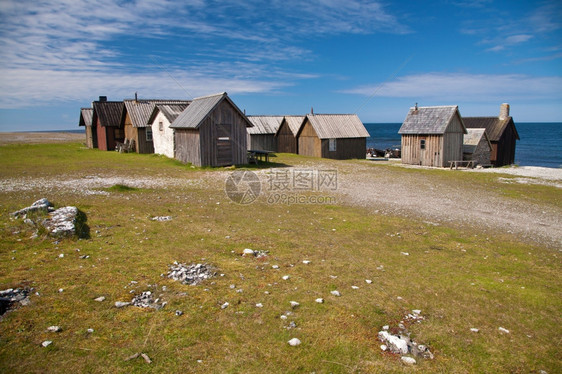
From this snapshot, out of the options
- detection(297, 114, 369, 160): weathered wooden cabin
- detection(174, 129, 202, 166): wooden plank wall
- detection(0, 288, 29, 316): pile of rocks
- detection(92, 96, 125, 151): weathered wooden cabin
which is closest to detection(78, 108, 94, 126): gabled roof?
detection(92, 96, 125, 151): weathered wooden cabin

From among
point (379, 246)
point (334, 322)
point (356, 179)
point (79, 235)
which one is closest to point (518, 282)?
point (379, 246)

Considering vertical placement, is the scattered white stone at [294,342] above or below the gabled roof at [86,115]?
below

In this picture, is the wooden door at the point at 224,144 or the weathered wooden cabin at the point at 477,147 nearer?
the wooden door at the point at 224,144

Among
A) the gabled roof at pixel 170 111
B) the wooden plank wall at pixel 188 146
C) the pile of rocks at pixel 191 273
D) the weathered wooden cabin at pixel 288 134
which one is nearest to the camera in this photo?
the pile of rocks at pixel 191 273

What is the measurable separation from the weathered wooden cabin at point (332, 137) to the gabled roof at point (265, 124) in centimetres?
480

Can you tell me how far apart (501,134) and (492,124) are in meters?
2.14

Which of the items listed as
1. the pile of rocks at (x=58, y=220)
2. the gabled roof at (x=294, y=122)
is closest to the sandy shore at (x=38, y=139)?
the gabled roof at (x=294, y=122)

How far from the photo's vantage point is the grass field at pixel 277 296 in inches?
212

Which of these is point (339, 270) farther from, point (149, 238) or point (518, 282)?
point (149, 238)

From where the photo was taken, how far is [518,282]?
27.4 ft

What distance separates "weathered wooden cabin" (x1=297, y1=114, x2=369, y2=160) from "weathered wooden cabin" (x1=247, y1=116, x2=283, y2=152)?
4556 millimetres

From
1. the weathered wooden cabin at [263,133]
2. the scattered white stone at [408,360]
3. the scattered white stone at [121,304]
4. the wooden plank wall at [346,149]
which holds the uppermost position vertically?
the weathered wooden cabin at [263,133]

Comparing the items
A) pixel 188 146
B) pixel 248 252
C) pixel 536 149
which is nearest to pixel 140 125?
pixel 188 146

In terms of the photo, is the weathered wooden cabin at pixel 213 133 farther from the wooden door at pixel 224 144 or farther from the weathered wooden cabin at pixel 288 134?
the weathered wooden cabin at pixel 288 134
